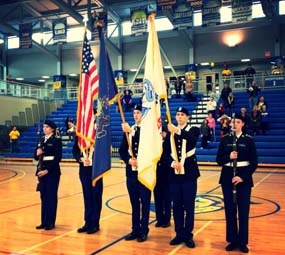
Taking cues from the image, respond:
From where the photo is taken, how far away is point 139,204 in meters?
5.19

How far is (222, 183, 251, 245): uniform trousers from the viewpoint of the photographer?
14.9 ft

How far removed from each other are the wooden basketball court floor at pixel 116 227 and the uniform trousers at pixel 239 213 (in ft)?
0.61

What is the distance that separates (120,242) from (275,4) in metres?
22.0

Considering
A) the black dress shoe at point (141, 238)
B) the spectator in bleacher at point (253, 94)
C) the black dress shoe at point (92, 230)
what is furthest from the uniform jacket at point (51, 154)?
the spectator in bleacher at point (253, 94)

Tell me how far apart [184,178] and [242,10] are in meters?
14.4

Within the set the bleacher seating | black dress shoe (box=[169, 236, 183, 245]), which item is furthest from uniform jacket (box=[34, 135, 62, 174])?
the bleacher seating

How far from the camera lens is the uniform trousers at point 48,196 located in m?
5.75

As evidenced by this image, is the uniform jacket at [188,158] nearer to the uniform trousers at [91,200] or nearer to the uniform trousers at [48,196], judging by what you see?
the uniform trousers at [91,200]

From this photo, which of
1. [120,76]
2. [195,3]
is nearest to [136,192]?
[195,3]

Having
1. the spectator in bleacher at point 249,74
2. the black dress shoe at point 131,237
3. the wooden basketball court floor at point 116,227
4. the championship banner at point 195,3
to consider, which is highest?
the championship banner at point 195,3

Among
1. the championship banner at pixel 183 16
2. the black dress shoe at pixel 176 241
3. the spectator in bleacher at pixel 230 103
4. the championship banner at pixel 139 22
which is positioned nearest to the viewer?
the black dress shoe at pixel 176 241

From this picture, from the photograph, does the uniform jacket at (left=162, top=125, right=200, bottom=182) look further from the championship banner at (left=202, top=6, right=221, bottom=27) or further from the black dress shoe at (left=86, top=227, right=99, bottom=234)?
the championship banner at (left=202, top=6, right=221, bottom=27)

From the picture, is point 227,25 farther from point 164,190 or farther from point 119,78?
point 164,190

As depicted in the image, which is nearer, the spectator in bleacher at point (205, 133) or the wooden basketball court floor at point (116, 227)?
the wooden basketball court floor at point (116, 227)
